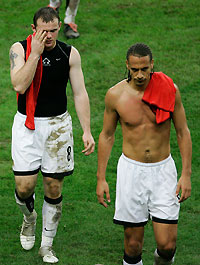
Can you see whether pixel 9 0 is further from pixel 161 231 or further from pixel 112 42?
pixel 161 231

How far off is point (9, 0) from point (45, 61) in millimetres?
10264

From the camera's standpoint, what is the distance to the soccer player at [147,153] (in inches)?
253

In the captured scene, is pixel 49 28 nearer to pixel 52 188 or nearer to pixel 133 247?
pixel 52 188

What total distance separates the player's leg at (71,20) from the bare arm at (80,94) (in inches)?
298

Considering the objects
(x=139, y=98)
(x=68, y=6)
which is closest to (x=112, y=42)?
(x=68, y=6)

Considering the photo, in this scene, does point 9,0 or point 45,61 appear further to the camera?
point 9,0

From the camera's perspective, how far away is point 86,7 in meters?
16.9

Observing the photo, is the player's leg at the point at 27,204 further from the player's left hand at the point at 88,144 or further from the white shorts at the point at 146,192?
the white shorts at the point at 146,192

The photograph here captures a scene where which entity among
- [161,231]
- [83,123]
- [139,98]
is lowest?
[161,231]

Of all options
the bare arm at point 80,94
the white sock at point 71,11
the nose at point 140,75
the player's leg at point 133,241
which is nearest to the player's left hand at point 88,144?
the bare arm at point 80,94

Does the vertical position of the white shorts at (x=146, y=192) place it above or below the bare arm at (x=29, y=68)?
below

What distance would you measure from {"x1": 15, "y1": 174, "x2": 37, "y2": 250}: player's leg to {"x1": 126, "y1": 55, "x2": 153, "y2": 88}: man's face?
5.86 ft

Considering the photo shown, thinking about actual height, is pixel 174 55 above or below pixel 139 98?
below

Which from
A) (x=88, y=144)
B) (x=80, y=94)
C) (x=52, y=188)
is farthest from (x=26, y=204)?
(x=80, y=94)
